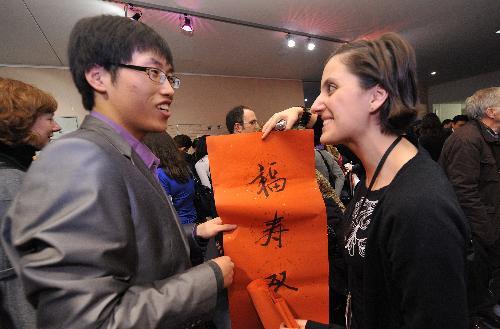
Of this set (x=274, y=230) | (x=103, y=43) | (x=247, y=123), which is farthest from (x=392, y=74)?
(x=247, y=123)

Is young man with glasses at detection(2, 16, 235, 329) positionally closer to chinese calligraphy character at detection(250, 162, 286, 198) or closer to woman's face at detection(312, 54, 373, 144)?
chinese calligraphy character at detection(250, 162, 286, 198)

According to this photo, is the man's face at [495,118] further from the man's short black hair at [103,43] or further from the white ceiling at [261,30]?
the man's short black hair at [103,43]

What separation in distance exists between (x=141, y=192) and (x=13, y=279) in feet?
2.35

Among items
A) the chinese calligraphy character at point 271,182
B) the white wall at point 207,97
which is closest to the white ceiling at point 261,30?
the white wall at point 207,97

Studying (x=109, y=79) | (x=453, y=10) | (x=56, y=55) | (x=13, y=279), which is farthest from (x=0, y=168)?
(x=453, y=10)

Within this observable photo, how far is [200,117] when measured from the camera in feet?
21.6

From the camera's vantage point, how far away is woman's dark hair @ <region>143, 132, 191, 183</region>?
220cm

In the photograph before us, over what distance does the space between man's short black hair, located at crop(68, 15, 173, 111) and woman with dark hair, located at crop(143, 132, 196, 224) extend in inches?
57.5

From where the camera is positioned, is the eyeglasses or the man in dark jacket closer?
the eyeglasses

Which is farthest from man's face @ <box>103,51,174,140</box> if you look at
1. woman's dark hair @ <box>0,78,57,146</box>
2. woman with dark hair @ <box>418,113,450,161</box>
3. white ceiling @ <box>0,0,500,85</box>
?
woman with dark hair @ <box>418,113,450,161</box>

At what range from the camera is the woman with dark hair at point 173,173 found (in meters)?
2.19

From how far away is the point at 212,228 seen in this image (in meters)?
0.87

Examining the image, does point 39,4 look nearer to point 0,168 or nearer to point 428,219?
point 0,168

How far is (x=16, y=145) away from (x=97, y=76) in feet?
2.26
